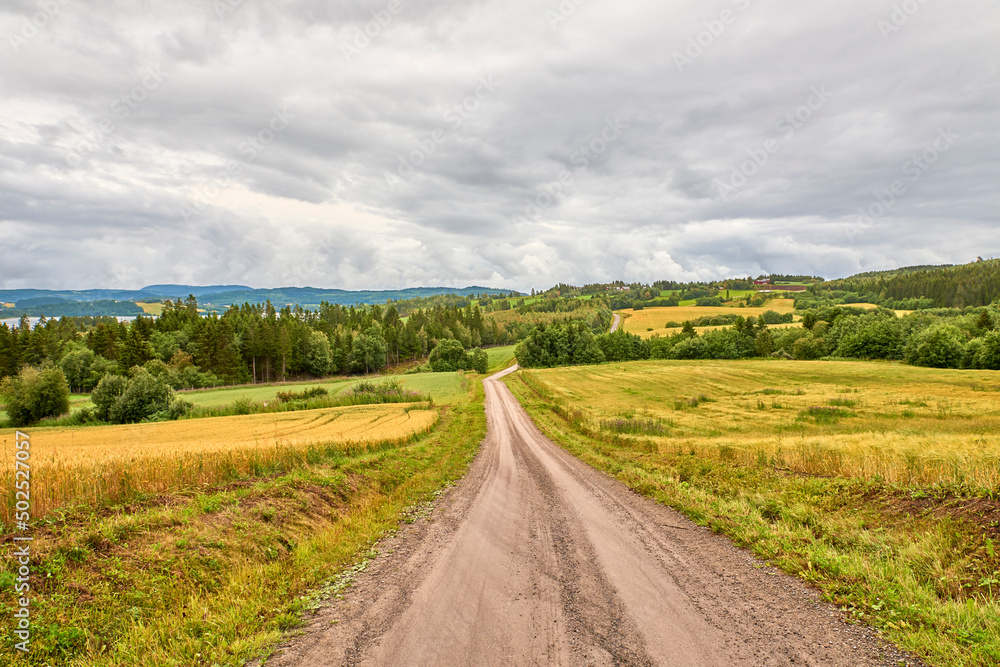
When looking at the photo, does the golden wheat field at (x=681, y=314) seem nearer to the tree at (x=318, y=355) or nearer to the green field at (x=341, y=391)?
the green field at (x=341, y=391)

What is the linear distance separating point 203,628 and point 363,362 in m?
99.8

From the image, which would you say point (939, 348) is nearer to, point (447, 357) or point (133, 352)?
point (447, 357)

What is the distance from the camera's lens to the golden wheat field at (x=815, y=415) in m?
13.2

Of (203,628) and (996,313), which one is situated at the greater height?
(996,313)

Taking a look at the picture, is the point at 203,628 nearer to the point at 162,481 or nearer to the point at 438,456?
the point at 162,481

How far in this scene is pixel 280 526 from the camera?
9.83 meters

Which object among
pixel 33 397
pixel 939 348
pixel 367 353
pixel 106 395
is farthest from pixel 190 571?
pixel 939 348

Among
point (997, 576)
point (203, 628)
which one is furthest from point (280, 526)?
point (997, 576)

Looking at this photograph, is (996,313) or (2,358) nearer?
(2,358)

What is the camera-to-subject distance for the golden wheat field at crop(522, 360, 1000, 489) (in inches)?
519

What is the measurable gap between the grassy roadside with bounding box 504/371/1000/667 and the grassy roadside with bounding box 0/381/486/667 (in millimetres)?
8650

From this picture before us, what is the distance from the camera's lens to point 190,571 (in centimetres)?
757

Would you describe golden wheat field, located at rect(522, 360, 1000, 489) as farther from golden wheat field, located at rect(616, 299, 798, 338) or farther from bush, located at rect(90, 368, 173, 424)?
golden wheat field, located at rect(616, 299, 798, 338)

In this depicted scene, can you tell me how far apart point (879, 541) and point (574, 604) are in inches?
259
